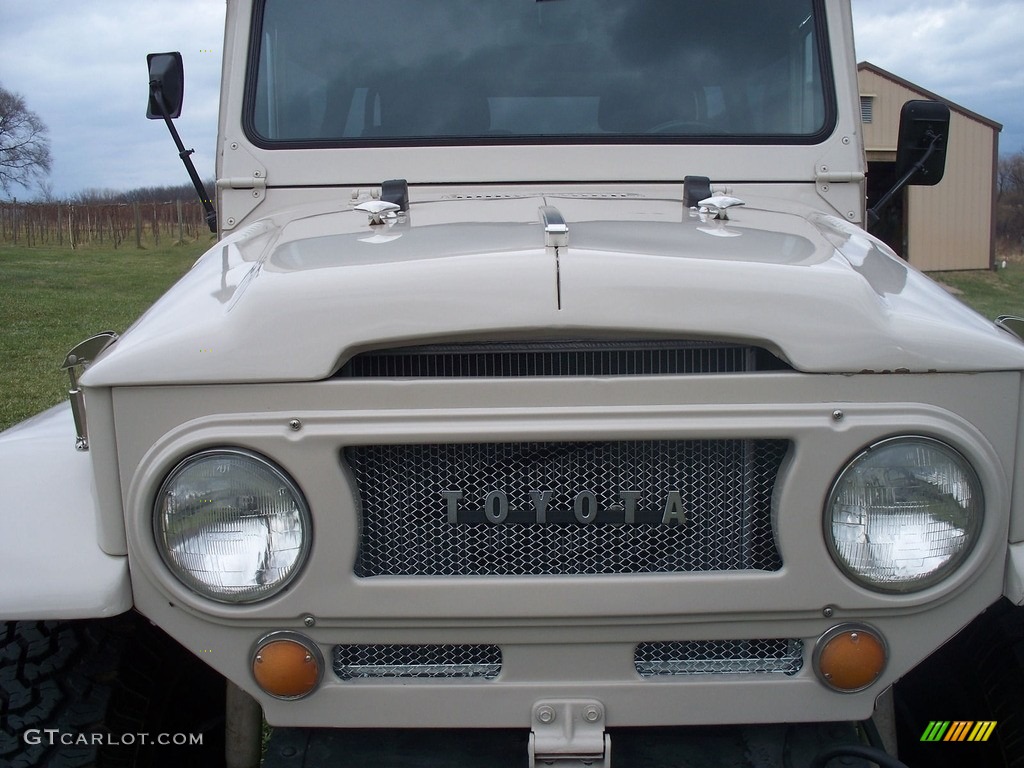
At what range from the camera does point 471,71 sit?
2592 mm

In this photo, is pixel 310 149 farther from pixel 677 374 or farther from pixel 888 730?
pixel 888 730

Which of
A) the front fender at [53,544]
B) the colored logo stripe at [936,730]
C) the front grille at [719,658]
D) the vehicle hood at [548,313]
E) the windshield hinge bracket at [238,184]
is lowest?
the colored logo stripe at [936,730]

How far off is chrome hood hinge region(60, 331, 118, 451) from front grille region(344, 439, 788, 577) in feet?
2.20

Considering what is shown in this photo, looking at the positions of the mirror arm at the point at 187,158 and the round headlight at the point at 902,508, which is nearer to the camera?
the round headlight at the point at 902,508

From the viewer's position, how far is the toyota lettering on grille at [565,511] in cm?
156

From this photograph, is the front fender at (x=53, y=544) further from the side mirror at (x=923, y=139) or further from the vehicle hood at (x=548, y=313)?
the side mirror at (x=923, y=139)

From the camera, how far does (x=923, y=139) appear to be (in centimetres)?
261

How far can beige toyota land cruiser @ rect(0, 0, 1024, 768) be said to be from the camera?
4.99ft

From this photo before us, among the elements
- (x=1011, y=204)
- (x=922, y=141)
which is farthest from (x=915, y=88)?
(x=922, y=141)

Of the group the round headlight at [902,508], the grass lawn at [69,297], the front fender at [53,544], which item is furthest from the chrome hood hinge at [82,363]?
the grass lawn at [69,297]

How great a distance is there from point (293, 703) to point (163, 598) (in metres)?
0.27

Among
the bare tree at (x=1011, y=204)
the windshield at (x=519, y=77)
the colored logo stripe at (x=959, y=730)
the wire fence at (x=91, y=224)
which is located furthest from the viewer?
the bare tree at (x=1011, y=204)

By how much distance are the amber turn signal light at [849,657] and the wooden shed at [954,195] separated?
23930mm

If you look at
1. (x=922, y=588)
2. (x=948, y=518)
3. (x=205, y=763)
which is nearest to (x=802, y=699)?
(x=922, y=588)
